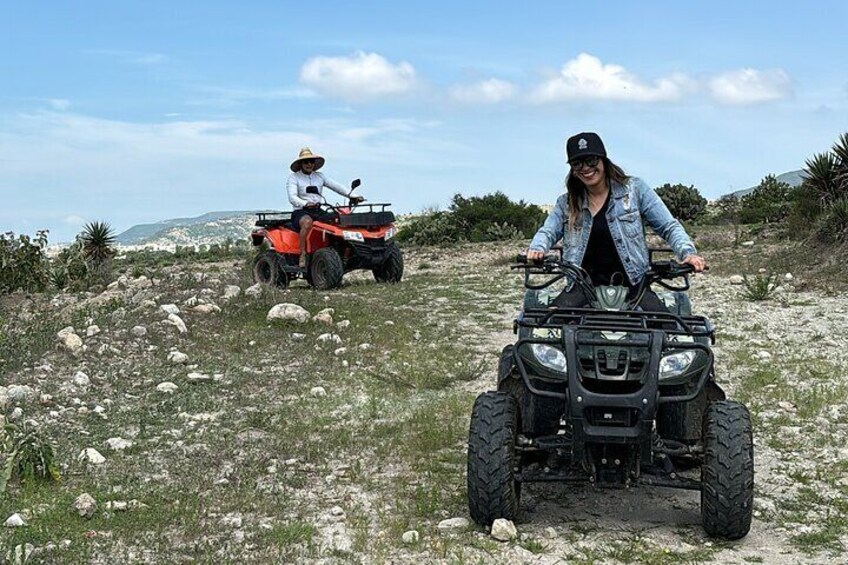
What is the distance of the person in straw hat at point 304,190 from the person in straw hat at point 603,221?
27.6ft

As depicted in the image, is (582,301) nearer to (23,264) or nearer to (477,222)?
(23,264)

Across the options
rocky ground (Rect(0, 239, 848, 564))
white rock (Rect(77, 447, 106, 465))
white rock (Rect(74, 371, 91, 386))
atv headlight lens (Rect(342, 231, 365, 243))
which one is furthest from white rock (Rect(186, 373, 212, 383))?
atv headlight lens (Rect(342, 231, 365, 243))

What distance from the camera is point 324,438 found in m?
6.50

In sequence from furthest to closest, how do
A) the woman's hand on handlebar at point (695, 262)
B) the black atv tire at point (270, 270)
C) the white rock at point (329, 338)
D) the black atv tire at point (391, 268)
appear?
the black atv tire at point (391, 268)
the black atv tire at point (270, 270)
the white rock at point (329, 338)
the woman's hand on handlebar at point (695, 262)

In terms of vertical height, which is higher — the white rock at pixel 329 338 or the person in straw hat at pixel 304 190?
the person in straw hat at pixel 304 190

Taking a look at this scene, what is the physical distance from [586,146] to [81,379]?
13.6 feet

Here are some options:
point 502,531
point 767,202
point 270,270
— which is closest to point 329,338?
point 502,531

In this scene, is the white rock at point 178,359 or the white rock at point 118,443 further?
the white rock at point 178,359

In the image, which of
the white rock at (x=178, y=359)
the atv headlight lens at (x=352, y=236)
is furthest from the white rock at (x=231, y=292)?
the white rock at (x=178, y=359)

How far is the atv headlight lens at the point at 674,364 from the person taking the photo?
4.57 metres

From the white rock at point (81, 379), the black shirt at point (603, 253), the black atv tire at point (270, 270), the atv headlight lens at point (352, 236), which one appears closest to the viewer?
the black shirt at point (603, 253)

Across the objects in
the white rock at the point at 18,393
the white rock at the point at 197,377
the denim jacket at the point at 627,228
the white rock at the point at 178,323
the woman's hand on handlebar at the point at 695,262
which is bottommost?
the white rock at the point at 197,377

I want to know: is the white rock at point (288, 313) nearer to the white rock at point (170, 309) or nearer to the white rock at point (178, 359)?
the white rock at point (170, 309)

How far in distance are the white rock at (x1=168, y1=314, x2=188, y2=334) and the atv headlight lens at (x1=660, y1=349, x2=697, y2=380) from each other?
568 cm
